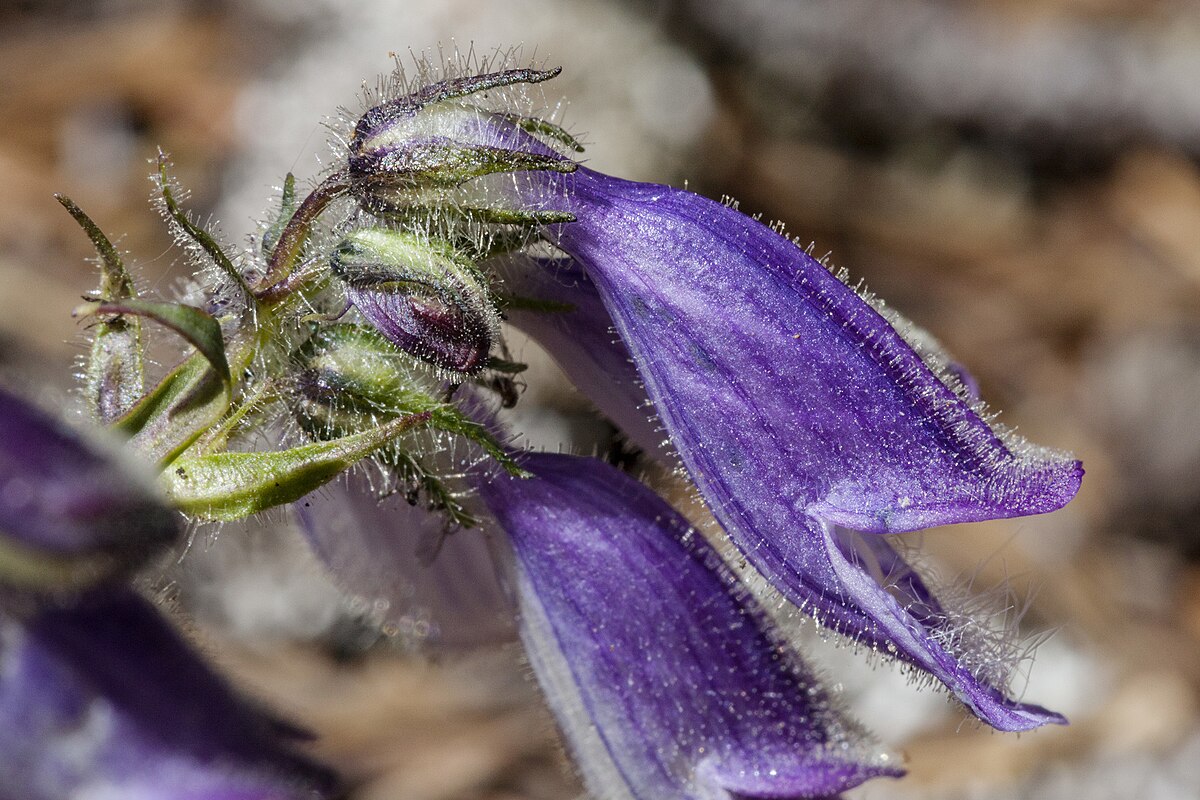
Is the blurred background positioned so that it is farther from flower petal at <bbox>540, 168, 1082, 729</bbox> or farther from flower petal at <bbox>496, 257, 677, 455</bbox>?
flower petal at <bbox>540, 168, 1082, 729</bbox>

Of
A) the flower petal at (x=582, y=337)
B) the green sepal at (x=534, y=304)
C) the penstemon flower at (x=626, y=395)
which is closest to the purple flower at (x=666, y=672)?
the penstemon flower at (x=626, y=395)

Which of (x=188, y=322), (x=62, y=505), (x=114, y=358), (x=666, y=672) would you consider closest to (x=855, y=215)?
(x=666, y=672)

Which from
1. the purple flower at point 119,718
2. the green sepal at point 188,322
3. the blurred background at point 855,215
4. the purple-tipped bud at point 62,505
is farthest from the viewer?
the blurred background at point 855,215

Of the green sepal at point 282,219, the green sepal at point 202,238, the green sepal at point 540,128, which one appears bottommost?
the green sepal at point 202,238

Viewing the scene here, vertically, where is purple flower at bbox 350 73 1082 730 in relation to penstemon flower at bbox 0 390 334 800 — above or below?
above

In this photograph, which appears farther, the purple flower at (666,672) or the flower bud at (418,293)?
the purple flower at (666,672)

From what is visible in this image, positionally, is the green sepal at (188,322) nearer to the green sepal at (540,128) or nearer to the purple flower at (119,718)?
the purple flower at (119,718)

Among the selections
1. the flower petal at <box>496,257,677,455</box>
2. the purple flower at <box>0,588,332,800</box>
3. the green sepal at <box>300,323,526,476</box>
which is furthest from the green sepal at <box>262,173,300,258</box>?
the purple flower at <box>0,588,332,800</box>

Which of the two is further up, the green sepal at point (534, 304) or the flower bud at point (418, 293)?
the green sepal at point (534, 304)

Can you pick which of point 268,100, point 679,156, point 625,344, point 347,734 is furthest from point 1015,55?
point 625,344
